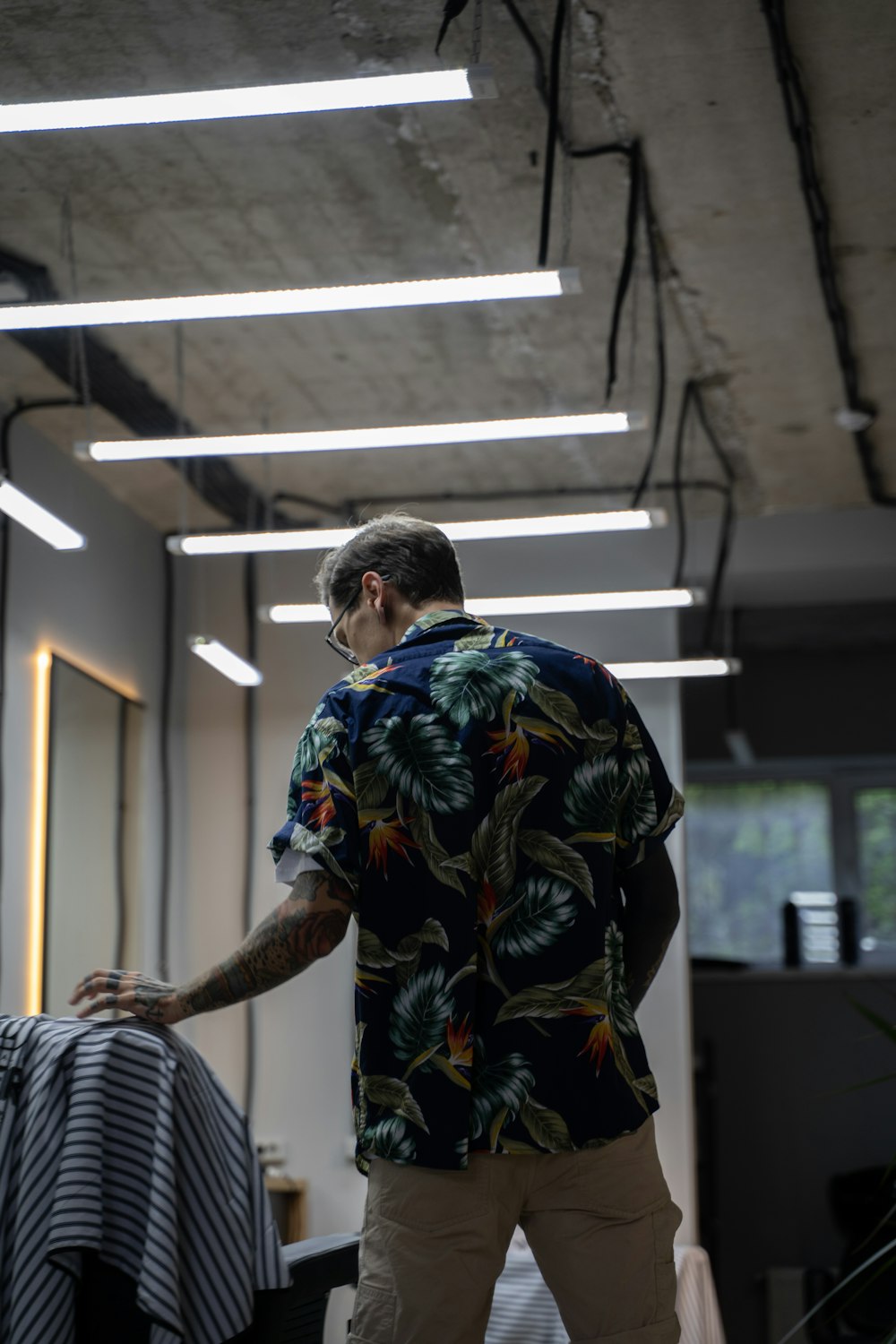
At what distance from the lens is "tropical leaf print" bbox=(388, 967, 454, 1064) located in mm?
1482

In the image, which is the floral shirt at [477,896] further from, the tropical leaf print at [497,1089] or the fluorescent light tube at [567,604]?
the fluorescent light tube at [567,604]

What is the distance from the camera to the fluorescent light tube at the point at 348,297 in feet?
8.21

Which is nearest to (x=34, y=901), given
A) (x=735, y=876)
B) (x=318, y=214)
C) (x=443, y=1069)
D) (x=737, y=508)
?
(x=318, y=214)

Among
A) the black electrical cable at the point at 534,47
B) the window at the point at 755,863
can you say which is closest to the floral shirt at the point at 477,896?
the black electrical cable at the point at 534,47

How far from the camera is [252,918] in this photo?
19.6 feet

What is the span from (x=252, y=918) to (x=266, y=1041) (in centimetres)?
47

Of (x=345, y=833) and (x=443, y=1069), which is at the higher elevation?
(x=345, y=833)

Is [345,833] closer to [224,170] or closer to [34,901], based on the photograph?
[224,170]

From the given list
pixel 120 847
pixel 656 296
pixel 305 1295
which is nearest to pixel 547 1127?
pixel 305 1295

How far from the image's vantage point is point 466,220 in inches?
154

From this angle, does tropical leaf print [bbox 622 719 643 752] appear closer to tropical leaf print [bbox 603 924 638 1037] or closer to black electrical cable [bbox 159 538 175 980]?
tropical leaf print [bbox 603 924 638 1037]

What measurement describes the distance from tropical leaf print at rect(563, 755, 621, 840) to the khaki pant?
0.31 m

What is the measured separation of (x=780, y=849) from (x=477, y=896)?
8054 millimetres

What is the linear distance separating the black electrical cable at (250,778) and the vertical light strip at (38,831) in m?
1.31
